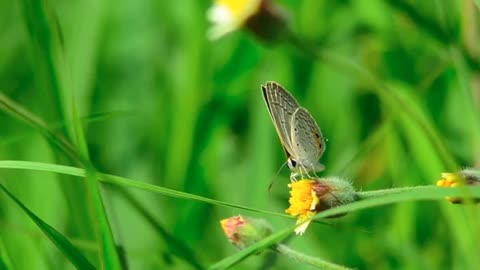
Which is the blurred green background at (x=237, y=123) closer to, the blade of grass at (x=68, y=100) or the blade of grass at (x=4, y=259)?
the blade of grass at (x=68, y=100)

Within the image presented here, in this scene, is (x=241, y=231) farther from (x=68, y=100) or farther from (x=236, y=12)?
(x=236, y=12)

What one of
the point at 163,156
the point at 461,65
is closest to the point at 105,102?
the point at 163,156

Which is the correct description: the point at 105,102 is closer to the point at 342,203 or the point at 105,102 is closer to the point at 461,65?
the point at 461,65

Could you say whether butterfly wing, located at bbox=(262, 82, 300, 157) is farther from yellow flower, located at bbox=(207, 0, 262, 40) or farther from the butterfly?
yellow flower, located at bbox=(207, 0, 262, 40)

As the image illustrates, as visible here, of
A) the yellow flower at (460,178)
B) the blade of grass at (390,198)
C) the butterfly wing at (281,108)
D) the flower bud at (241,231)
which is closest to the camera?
the blade of grass at (390,198)

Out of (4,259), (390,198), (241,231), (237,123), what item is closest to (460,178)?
(390,198)

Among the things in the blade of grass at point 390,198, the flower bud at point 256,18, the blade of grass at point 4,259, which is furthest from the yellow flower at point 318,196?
the flower bud at point 256,18

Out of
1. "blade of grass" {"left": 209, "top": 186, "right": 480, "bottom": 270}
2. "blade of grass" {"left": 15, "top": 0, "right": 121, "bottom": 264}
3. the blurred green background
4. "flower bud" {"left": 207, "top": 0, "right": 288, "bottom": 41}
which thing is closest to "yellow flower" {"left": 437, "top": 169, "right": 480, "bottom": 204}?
"blade of grass" {"left": 209, "top": 186, "right": 480, "bottom": 270}
